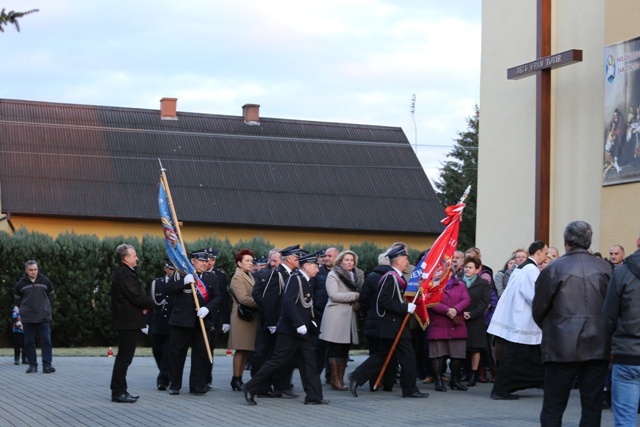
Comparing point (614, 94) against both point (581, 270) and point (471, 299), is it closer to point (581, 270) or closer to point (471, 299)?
point (471, 299)

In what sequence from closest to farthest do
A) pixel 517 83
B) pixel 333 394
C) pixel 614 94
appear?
1. pixel 333 394
2. pixel 614 94
3. pixel 517 83

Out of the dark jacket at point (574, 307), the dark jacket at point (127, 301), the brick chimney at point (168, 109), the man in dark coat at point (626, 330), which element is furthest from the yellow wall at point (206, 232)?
the man in dark coat at point (626, 330)

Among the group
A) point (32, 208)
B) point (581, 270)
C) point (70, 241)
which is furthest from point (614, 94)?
point (32, 208)

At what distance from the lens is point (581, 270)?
30.8 ft

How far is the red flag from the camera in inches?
591

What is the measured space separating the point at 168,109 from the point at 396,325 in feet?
105

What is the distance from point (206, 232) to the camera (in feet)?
131

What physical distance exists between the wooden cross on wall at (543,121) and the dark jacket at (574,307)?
398 inches

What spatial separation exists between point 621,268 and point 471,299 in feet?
23.0

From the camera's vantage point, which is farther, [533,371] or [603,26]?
[603,26]

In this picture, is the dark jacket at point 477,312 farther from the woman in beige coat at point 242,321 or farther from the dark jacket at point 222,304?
the dark jacket at point 222,304

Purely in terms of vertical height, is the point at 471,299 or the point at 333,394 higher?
the point at 471,299

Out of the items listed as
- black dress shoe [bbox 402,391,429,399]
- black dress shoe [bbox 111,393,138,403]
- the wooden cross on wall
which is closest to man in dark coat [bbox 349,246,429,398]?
black dress shoe [bbox 402,391,429,399]

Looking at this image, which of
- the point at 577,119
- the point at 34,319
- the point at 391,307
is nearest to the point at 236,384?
the point at 391,307
